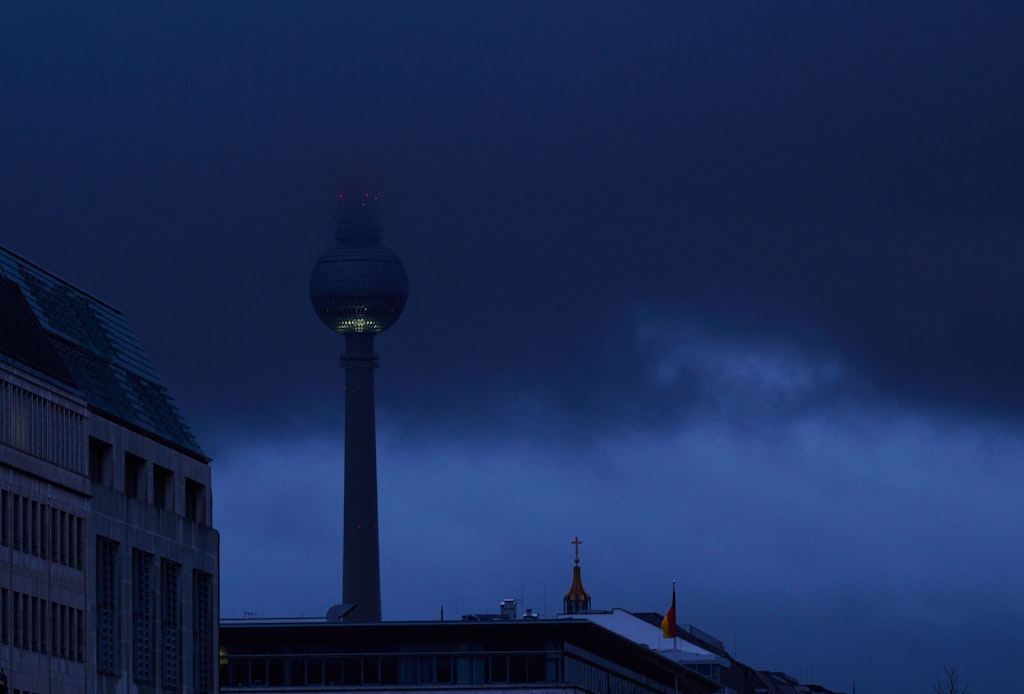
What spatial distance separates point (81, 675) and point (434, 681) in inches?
2046

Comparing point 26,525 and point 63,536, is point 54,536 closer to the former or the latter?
point 63,536

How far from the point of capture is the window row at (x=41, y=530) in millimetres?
113625

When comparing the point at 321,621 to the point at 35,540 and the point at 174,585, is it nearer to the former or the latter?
the point at 174,585

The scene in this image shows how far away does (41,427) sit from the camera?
117 m

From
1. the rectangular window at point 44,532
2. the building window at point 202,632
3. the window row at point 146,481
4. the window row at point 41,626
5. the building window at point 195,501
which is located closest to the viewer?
the window row at point 41,626

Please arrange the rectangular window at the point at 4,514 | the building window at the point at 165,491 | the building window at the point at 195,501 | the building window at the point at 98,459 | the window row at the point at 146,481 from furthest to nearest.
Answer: the building window at the point at 195,501
the building window at the point at 165,491
the window row at the point at 146,481
the building window at the point at 98,459
the rectangular window at the point at 4,514

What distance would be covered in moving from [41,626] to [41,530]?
11.9 feet

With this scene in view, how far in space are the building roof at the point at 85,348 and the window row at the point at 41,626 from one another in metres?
8.66

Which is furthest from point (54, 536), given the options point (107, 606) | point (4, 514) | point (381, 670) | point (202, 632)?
point (381, 670)

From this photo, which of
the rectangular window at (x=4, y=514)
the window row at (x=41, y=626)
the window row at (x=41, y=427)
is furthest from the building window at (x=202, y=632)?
the rectangular window at (x=4, y=514)

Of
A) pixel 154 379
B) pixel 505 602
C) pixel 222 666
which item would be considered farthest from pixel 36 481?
pixel 505 602

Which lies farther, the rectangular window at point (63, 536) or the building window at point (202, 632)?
the building window at point (202, 632)

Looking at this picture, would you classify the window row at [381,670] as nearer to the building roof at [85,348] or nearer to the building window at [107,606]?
the building roof at [85,348]

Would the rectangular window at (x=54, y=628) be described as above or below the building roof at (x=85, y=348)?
below
